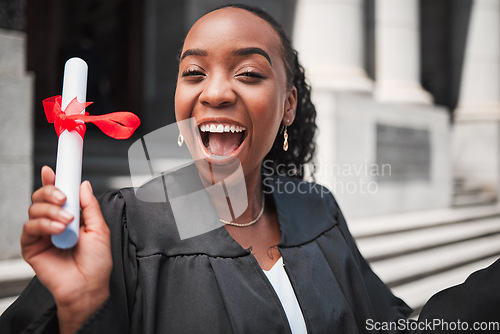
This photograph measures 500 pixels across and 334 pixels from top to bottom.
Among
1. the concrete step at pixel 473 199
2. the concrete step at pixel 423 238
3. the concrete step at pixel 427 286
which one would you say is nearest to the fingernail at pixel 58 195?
the concrete step at pixel 427 286

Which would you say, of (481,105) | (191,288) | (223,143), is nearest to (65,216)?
(191,288)

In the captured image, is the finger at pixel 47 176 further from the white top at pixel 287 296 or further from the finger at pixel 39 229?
the white top at pixel 287 296

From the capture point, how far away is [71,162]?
87 cm

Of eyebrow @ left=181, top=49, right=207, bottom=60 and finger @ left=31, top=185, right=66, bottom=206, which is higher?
eyebrow @ left=181, top=49, right=207, bottom=60

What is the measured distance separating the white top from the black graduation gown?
0.08 ft

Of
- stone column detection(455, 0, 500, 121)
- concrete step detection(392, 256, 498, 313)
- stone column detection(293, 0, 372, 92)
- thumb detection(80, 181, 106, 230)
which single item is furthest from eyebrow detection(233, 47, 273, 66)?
stone column detection(455, 0, 500, 121)

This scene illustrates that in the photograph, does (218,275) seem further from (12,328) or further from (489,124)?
(489,124)

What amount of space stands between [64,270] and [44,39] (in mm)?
5840

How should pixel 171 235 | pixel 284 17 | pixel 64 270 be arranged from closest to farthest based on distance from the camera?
pixel 64 270 → pixel 171 235 → pixel 284 17

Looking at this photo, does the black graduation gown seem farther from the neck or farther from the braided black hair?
the braided black hair

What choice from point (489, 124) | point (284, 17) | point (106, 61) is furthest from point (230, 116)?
point (489, 124)

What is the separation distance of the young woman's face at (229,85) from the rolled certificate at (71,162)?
0.41 metres

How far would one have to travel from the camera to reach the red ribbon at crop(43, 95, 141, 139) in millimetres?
909

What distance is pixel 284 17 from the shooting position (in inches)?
246
